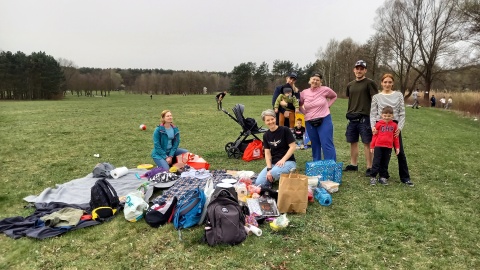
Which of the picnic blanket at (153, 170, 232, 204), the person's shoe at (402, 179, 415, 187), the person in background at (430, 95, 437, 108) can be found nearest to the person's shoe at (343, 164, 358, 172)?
Answer: the person's shoe at (402, 179, 415, 187)

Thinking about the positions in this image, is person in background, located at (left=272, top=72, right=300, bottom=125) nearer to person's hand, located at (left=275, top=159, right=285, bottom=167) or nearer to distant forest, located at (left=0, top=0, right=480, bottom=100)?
person's hand, located at (left=275, top=159, right=285, bottom=167)

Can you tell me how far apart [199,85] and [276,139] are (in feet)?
267

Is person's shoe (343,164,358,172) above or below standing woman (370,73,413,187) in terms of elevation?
below

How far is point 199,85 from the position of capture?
84.7 m

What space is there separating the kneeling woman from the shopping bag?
81.8 inches

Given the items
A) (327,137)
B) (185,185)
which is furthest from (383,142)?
(185,185)

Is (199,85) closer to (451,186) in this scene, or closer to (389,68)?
(389,68)

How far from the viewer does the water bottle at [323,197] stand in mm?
4699

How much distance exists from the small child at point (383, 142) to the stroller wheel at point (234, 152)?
3.28m

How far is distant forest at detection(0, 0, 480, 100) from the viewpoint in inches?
1223

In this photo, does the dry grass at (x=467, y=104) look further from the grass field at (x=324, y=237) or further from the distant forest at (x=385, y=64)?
the grass field at (x=324, y=237)

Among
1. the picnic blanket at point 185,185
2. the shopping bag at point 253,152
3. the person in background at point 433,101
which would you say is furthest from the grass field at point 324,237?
the person in background at point 433,101

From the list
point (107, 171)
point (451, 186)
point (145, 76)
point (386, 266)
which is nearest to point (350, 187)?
point (451, 186)

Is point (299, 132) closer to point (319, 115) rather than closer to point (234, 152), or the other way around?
point (234, 152)
